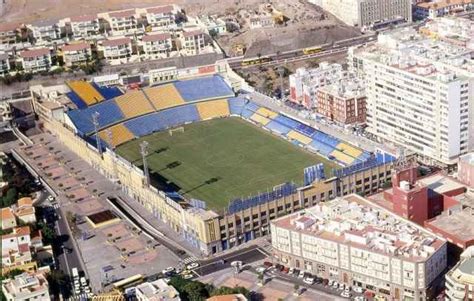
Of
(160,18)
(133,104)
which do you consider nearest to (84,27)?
(160,18)

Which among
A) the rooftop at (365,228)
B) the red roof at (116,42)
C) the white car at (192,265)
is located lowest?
the white car at (192,265)

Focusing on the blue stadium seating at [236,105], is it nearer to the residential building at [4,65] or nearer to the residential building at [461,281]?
the residential building at [4,65]

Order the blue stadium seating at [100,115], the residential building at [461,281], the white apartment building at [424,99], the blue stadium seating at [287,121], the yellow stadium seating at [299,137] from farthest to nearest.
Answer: the blue stadium seating at [100,115], the blue stadium seating at [287,121], the yellow stadium seating at [299,137], the white apartment building at [424,99], the residential building at [461,281]

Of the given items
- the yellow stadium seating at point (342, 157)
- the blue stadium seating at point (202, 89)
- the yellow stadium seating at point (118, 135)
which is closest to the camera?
the yellow stadium seating at point (342, 157)

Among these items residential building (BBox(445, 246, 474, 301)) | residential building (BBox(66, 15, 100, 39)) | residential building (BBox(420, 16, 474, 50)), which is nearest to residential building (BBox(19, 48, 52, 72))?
residential building (BBox(66, 15, 100, 39))

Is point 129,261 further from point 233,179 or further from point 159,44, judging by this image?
point 159,44

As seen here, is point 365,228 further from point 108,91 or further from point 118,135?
point 108,91

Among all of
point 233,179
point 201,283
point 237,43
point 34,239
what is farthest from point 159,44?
point 201,283

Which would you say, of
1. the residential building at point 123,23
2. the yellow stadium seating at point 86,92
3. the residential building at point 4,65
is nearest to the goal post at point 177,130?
the yellow stadium seating at point 86,92
